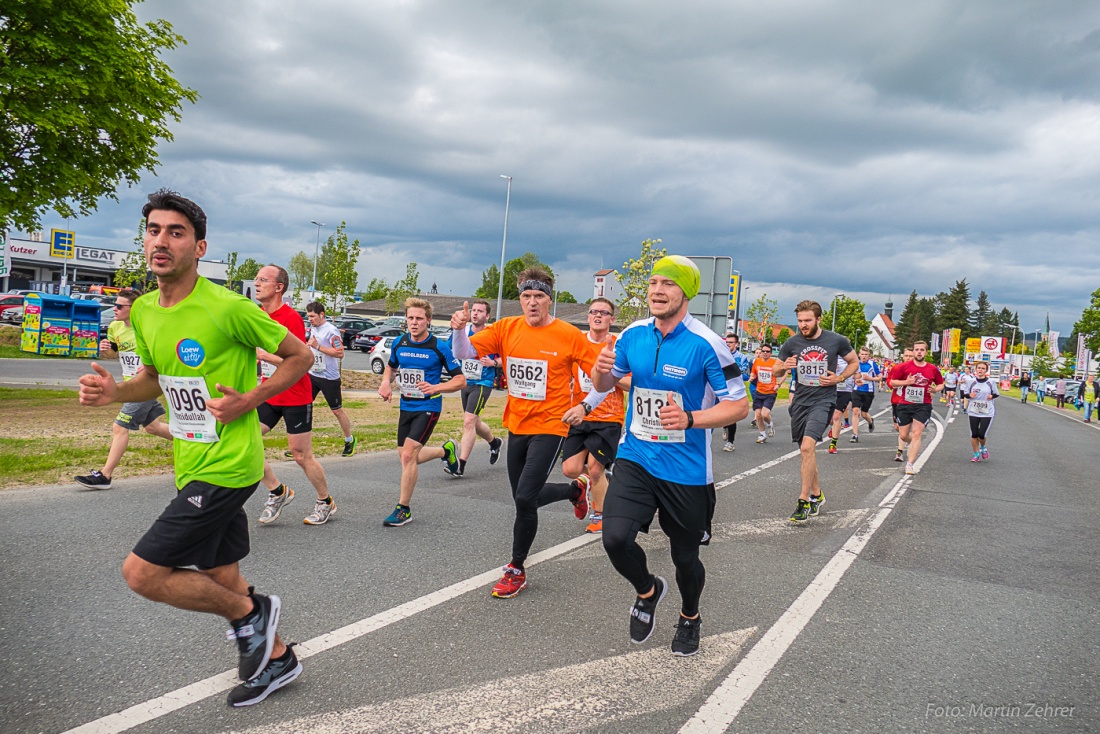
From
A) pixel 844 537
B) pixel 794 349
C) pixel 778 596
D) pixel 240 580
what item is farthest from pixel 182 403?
pixel 794 349

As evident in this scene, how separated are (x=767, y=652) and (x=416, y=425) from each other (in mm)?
3617

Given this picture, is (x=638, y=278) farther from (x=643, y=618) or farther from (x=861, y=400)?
(x=643, y=618)

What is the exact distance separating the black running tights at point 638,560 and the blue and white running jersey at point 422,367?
3.13 meters

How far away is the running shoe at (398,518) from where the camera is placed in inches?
242

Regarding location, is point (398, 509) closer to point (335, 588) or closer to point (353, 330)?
point (335, 588)

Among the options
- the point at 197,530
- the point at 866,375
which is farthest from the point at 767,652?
the point at 866,375

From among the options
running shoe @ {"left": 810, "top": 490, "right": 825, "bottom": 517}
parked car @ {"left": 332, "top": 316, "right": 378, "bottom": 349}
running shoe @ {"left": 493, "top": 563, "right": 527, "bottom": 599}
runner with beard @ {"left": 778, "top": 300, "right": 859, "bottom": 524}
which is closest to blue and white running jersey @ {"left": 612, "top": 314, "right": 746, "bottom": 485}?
running shoe @ {"left": 493, "top": 563, "right": 527, "bottom": 599}

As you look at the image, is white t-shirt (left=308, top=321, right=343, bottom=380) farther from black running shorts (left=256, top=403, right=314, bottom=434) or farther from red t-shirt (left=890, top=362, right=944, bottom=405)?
red t-shirt (left=890, top=362, right=944, bottom=405)

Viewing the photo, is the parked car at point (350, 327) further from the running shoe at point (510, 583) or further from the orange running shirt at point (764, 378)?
the running shoe at point (510, 583)

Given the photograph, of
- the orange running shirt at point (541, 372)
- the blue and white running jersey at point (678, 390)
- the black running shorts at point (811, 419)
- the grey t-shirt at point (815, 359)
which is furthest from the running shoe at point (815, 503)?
the blue and white running jersey at point (678, 390)

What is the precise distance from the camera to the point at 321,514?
612 centimetres

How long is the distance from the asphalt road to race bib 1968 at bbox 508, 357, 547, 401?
130cm

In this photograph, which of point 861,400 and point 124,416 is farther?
point 861,400

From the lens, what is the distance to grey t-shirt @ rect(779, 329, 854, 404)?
7582 mm
